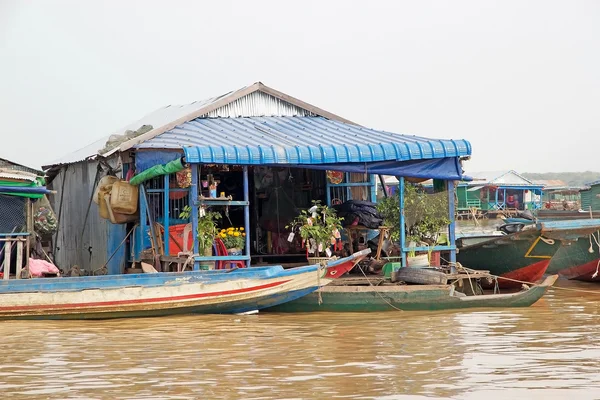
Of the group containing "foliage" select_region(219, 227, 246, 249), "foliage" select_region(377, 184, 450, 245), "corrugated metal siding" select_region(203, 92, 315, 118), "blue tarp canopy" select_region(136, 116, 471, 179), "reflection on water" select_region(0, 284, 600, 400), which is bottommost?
"reflection on water" select_region(0, 284, 600, 400)

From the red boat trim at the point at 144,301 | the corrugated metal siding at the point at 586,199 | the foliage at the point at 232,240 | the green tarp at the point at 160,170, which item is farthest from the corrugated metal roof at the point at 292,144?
the corrugated metal siding at the point at 586,199

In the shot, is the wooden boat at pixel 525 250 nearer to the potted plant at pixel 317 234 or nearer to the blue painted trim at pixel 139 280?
the potted plant at pixel 317 234

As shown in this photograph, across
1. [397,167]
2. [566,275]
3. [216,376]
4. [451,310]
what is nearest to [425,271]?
[451,310]

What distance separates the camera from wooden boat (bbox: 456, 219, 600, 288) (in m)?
14.3

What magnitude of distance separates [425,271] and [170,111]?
9.19 m

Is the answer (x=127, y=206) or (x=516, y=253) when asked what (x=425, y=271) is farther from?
(x=127, y=206)

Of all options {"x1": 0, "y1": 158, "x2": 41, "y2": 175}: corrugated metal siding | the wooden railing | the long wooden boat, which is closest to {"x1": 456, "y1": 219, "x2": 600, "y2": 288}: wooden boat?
the long wooden boat

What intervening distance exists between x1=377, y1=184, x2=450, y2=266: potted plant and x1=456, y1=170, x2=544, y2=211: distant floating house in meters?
28.5

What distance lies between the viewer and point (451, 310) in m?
12.5

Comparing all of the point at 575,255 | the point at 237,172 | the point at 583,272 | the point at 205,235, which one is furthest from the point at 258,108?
the point at 583,272

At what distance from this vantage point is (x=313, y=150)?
12891 millimetres

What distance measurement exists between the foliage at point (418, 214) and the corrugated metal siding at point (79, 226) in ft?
17.3

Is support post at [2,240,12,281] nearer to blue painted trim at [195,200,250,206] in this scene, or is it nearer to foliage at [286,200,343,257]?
blue painted trim at [195,200,250,206]

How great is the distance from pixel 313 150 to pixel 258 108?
377 cm
